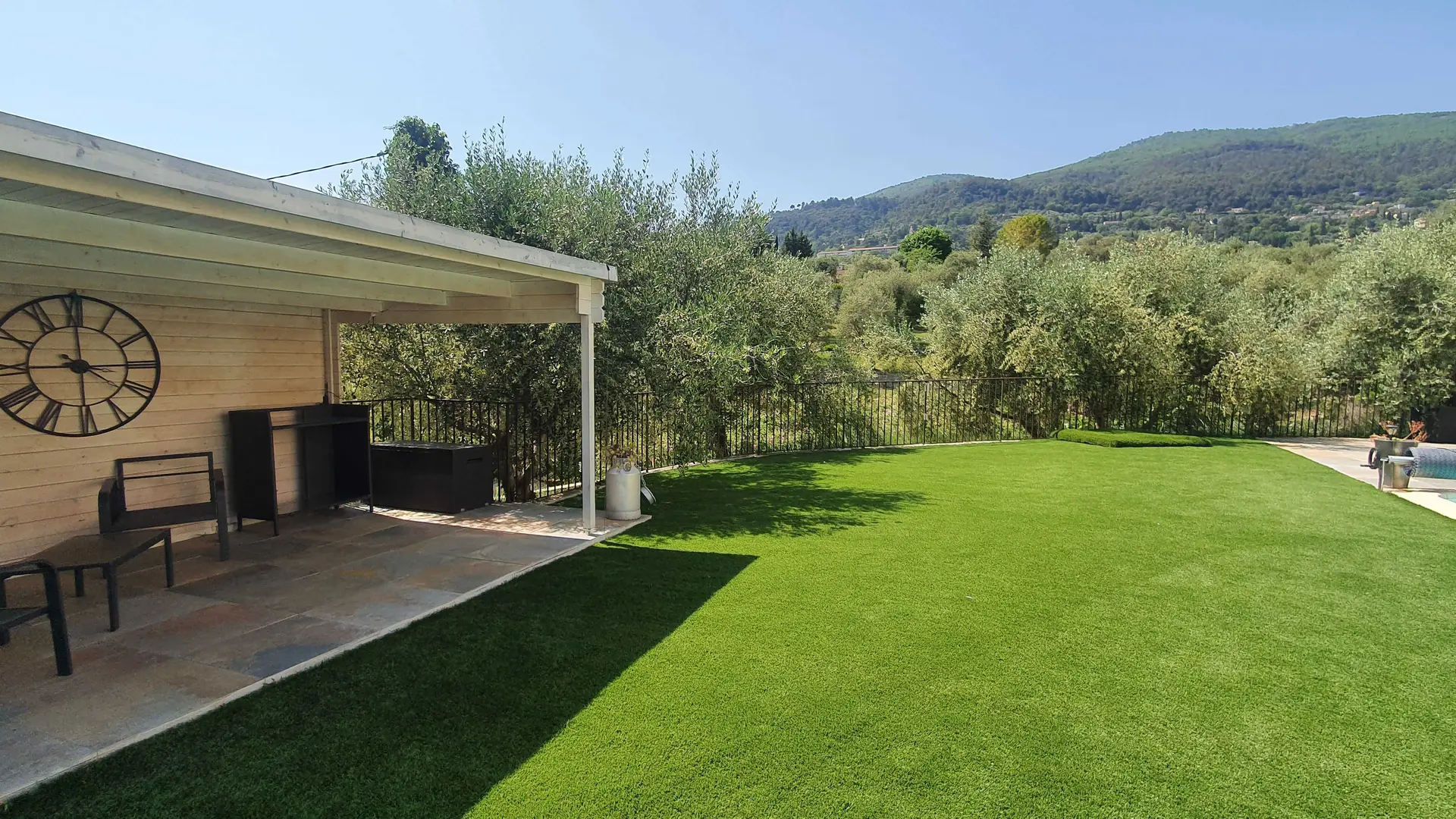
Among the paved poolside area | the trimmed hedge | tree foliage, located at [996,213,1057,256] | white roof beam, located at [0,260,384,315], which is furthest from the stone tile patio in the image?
tree foliage, located at [996,213,1057,256]

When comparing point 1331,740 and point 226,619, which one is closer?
point 1331,740

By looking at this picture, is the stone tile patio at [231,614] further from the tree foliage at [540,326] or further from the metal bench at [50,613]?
the tree foliage at [540,326]

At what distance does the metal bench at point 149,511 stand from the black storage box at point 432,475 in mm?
1547

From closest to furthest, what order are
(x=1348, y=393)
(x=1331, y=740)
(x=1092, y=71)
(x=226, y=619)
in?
(x=1331, y=740) < (x=226, y=619) < (x=1348, y=393) < (x=1092, y=71)

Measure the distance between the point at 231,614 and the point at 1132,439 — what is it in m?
13.0

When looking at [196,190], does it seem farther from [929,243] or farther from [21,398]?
[929,243]

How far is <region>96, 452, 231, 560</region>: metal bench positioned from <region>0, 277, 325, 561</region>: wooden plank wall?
13cm

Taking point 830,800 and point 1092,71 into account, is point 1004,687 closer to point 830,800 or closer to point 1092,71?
point 830,800

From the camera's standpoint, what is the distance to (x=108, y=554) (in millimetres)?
3727

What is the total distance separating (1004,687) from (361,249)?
4.27 metres

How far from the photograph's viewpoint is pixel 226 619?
3832 mm

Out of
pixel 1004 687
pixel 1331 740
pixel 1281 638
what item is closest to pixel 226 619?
pixel 1004 687

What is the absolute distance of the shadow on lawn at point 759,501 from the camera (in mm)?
6270

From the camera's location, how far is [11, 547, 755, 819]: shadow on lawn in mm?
2291
